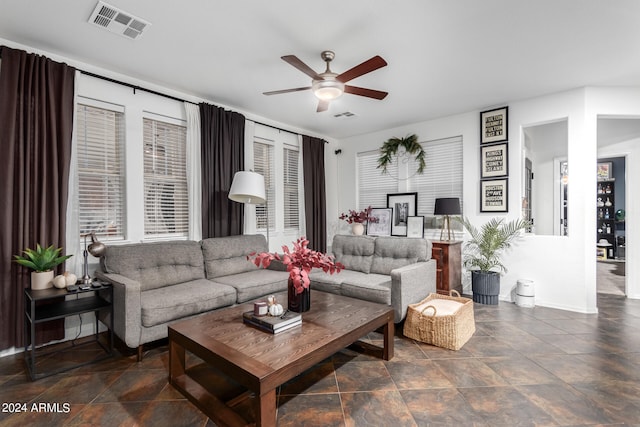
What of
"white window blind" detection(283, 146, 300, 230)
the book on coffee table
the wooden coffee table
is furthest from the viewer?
"white window blind" detection(283, 146, 300, 230)

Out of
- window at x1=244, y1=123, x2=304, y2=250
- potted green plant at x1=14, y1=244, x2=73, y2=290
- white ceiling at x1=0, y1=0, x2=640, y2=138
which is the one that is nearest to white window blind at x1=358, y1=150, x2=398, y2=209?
window at x1=244, y1=123, x2=304, y2=250

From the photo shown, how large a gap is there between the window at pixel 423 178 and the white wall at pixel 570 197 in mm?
190

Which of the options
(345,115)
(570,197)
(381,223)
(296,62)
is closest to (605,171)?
(570,197)

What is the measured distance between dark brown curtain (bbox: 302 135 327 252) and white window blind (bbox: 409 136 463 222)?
1562 millimetres

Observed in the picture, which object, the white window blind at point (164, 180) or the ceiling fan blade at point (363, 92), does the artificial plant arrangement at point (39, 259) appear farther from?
the ceiling fan blade at point (363, 92)

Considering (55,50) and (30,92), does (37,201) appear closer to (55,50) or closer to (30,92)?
(30,92)

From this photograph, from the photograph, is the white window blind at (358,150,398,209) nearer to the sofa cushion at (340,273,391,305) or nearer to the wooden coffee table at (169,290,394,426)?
the sofa cushion at (340,273,391,305)

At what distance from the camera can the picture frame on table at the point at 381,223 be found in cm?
521

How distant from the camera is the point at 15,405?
76.3 inches

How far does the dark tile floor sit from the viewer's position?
1801mm

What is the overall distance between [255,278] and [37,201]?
81.0 inches

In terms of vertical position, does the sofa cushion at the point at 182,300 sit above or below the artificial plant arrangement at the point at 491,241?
below

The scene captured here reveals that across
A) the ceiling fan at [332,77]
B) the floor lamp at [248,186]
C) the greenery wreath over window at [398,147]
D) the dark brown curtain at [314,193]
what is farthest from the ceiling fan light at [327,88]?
the greenery wreath over window at [398,147]

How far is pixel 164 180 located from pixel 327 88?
224cm
